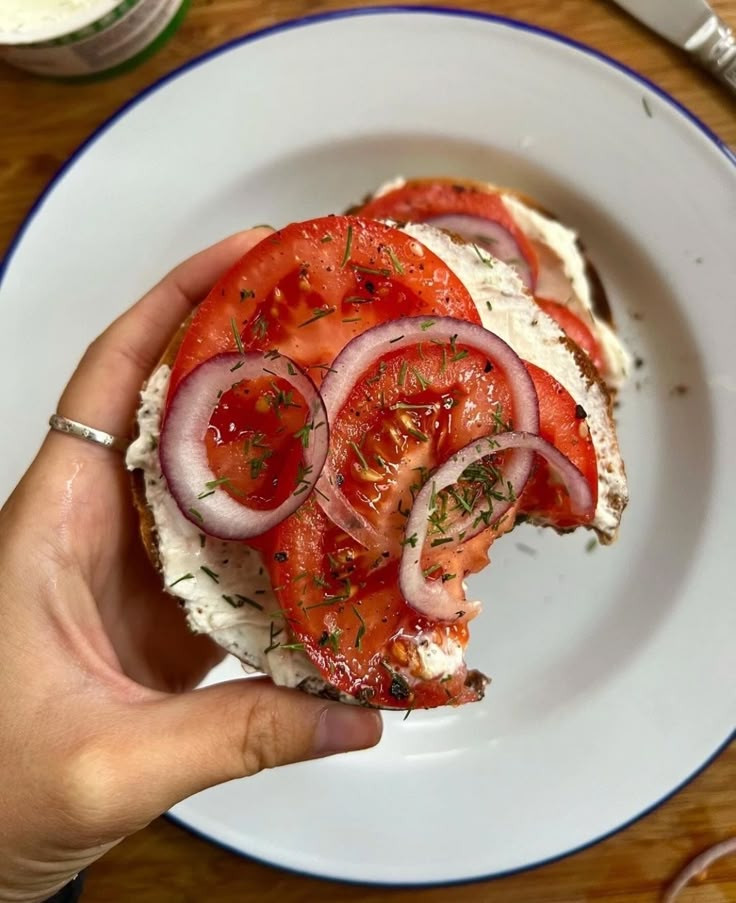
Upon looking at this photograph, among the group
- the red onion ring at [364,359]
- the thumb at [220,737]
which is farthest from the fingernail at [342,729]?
the red onion ring at [364,359]

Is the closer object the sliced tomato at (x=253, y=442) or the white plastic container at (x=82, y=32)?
the sliced tomato at (x=253, y=442)

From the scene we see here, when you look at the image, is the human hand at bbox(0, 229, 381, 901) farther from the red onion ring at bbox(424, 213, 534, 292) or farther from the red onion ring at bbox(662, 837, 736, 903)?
the red onion ring at bbox(662, 837, 736, 903)

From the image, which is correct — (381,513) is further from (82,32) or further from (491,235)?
(82,32)

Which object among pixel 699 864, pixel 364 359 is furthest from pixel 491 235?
pixel 699 864

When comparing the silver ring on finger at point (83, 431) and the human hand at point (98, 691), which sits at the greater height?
the silver ring on finger at point (83, 431)

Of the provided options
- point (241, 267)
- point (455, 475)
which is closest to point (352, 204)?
point (241, 267)

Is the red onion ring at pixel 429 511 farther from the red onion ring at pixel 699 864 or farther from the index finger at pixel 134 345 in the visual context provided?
the red onion ring at pixel 699 864
